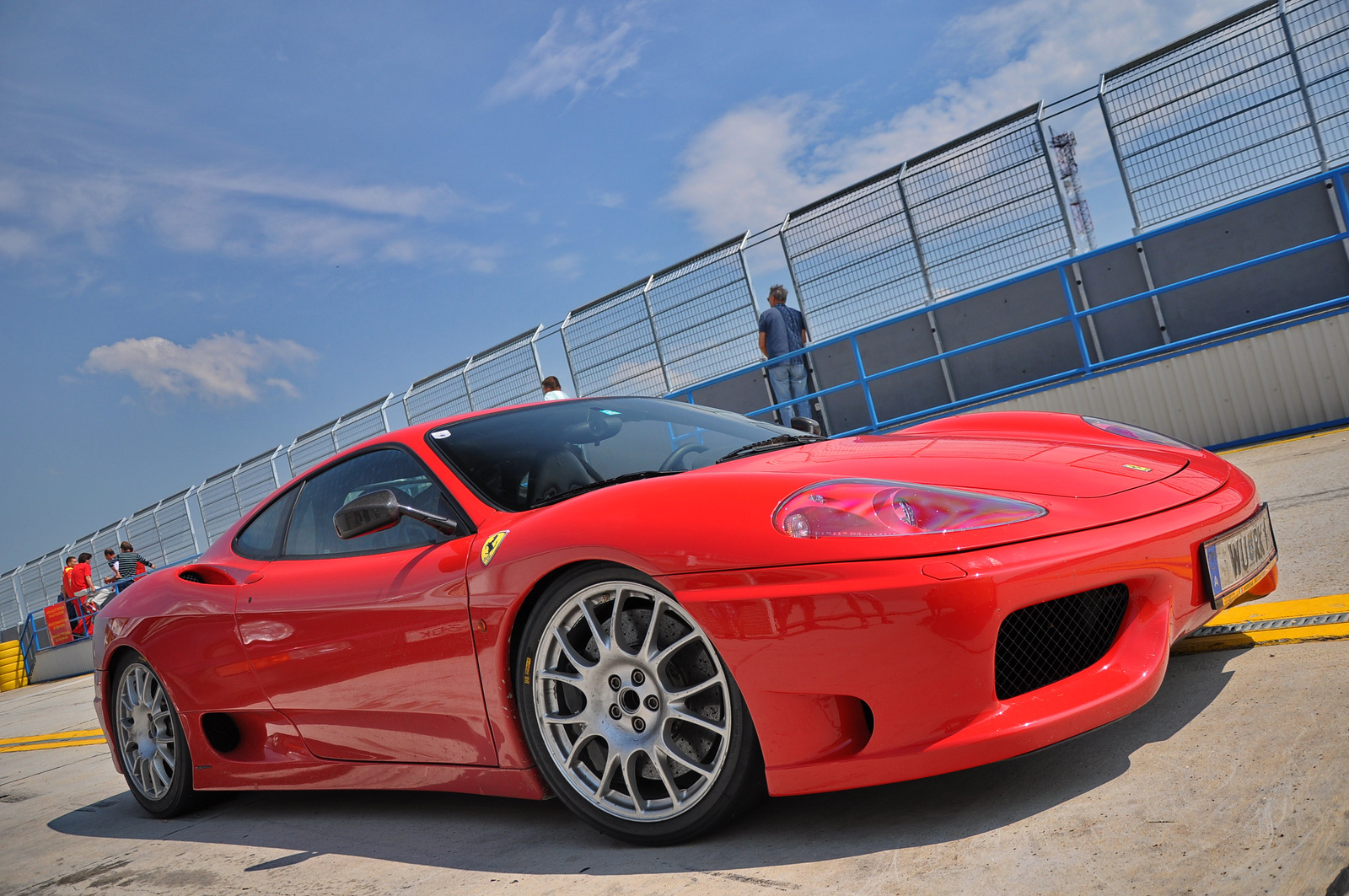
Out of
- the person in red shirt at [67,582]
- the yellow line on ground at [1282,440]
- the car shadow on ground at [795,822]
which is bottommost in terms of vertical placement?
the car shadow on ground at [795,822]

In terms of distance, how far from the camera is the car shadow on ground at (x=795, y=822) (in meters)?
2.01

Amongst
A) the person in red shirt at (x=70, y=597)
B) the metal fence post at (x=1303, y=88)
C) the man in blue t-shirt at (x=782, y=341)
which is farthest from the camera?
the person in red shirt at (x=70, y=597)

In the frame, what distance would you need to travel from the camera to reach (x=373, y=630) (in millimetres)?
2783

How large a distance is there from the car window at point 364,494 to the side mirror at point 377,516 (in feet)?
→ 0.13

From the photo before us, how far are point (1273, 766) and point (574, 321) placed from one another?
453 inches

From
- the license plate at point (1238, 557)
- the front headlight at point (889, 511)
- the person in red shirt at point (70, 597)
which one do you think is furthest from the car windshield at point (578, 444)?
the person in red shirt at point (70, 597)

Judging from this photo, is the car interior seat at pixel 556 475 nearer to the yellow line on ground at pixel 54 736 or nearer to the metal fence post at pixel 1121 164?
the yellow line on ground at pixel 54 736

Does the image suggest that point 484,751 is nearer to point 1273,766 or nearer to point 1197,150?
point 1273,766

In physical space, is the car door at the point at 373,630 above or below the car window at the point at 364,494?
below

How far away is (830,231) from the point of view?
10.5 m

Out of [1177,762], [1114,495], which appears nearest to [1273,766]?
[1177,762]

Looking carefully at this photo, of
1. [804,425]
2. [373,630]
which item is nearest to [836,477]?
[373,630]

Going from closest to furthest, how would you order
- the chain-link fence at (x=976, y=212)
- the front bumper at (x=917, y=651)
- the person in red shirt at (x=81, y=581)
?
1. the front bumper at (x=917, y=651)
2. the chain-link fence at (x=976, y=212)
3. the person in red shirt at (x=81, y=581)

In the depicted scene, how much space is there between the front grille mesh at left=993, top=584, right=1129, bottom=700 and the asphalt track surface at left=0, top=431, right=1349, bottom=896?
9.6 inches
